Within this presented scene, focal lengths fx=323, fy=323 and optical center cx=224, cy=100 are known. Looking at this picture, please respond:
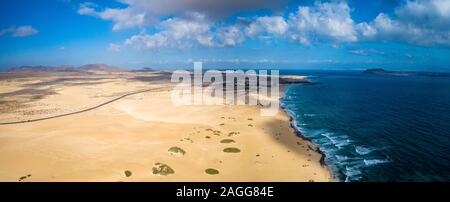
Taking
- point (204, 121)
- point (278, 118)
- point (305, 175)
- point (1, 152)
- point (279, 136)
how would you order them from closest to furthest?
1. point (305, 175)
2. point (1, 152)
3. point (279, 136)
4. point (204, 121)
5. point (278, 118)

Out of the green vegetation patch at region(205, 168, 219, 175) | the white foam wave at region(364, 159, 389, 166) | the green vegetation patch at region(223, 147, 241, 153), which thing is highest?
the green vegetation patch at region(223, 147, 241, 153)

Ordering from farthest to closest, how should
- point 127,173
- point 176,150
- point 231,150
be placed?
1. point 231,150
2. point 176,150
3. point 127,173

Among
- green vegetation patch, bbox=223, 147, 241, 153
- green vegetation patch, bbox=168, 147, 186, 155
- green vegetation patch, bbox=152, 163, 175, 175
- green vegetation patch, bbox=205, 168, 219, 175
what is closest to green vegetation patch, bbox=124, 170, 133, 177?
green vegetation patch, bbox=152, 163, 175, 175

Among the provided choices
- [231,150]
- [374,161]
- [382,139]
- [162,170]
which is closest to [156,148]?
[162,170]

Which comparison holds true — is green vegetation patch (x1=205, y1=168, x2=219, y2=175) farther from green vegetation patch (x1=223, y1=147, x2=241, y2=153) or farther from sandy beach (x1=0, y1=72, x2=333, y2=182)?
green vegetation patch (x1=223, y1=147, x2=241, y2=153)

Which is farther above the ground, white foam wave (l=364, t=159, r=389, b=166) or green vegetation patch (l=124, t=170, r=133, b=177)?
green vegetation patch (l=124, t=170, r=133, b=177)

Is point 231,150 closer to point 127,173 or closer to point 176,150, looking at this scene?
point 176,150

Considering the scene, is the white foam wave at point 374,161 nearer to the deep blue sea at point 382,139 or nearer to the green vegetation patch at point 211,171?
the deep blue sea at point 382,139
